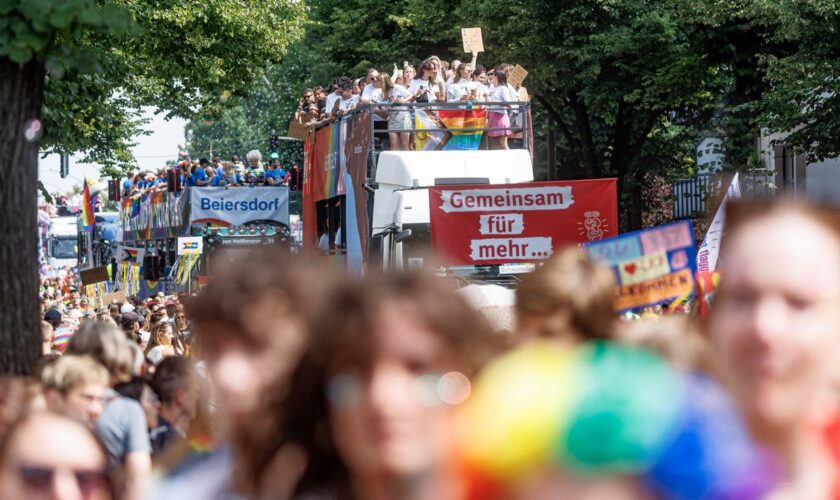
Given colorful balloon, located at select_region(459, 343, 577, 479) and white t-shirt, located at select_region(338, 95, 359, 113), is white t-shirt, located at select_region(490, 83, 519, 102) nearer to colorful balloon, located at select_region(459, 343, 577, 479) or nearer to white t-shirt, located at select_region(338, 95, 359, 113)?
white t-shirt, located at select_region(338, 95, 359, 113)

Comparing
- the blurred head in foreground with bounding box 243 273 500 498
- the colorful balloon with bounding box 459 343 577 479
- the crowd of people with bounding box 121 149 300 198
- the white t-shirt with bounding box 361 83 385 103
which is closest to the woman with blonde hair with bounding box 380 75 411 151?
the white t-shirt with bounding box 361 83 385 103

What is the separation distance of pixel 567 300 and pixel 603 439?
1404mm

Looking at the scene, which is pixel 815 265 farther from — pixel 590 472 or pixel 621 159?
pixel 621 159

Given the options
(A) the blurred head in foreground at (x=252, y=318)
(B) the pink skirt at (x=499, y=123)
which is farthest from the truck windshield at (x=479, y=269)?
(A) the blurred head in foreground at (x=252, y=318)

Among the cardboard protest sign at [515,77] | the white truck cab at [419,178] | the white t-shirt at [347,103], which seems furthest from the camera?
the white t-shirt at [347,103]

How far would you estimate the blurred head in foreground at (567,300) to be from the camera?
2.79m

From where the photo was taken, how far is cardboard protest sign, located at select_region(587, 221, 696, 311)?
3.86 meters

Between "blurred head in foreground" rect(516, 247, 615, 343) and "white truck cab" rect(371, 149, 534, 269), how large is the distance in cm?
1213

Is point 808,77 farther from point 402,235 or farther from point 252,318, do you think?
point 252,318

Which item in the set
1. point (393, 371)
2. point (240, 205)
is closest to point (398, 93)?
point (240, 205)

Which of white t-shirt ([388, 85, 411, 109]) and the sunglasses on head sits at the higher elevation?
white t-shirt ([388, 85, 411, 109])

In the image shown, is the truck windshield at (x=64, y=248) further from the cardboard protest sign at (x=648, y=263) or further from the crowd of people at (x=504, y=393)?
the crowd of people at (x=504, y=393)

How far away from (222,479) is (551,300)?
84cm

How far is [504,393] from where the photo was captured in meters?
1.54
